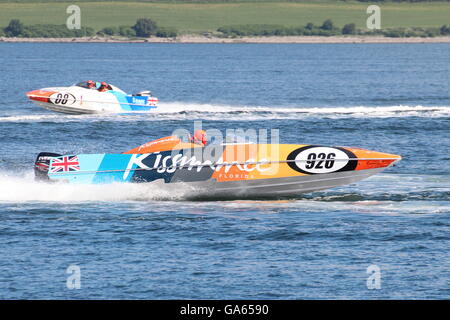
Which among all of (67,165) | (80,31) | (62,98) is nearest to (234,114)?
(62,98)

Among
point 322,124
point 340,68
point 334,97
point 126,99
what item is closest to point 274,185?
point 322,124

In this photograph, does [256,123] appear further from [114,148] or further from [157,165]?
[157,165]

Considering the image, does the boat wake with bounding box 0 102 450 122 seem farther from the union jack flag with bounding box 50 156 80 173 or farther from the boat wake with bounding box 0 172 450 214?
the union jack flag with bounding box 50 156 80 173

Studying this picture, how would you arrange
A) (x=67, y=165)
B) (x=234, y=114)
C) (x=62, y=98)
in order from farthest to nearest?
(x=234, y=114), (x=62, y=98), (x=67, y=165)

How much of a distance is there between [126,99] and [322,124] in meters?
10.6

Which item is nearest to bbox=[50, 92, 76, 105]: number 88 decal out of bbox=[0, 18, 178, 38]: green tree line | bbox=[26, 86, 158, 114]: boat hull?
bbox=[26, 86, 158, 114]: boat hull

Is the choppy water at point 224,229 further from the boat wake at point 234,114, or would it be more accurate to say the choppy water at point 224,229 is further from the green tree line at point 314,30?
the green tree line at point 314,30

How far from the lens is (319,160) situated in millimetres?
24281

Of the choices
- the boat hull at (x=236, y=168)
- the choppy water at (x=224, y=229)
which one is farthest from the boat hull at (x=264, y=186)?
the choppy water at (x=224, y=229)

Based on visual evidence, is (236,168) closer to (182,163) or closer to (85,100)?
(182,163)

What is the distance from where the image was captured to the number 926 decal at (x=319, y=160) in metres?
24.3

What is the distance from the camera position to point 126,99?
4728 centimetres
